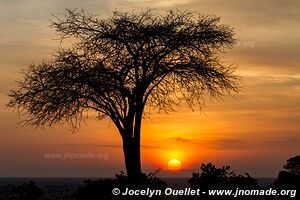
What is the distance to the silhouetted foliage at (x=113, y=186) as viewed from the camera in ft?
85.3

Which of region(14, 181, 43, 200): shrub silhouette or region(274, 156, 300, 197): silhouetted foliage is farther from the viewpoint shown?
region(14, 181, 43, 200): shrub silhouette

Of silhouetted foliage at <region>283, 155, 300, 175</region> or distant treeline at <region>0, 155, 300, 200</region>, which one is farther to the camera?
silhouetted foliage at <region>283, 155, 300, 175</region>

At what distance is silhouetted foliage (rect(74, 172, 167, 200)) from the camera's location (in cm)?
2600

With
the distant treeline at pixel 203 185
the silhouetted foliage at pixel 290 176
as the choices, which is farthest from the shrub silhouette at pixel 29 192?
the silhouetted foliage at pixel 290 176

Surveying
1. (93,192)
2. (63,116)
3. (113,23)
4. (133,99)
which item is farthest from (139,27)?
(93,192)

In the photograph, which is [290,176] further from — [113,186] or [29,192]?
[29,192]

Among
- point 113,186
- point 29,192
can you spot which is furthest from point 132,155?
point 29,192

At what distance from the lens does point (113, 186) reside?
1043 inches

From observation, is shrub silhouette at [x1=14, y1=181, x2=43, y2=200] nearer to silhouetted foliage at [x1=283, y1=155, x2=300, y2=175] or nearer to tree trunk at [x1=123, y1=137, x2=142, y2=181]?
tree trunk at [x1=123, y1=137, x2=142, y2=181]

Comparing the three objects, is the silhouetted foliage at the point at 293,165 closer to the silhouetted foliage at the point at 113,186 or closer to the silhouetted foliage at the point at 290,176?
the silhouetted foliage at the point at 290,176

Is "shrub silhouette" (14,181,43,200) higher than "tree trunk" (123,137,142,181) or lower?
lower

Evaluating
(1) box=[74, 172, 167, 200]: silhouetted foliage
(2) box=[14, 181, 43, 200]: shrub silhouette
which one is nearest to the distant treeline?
(1) box=[74, 172, 167, 200]: silhouetted foliage

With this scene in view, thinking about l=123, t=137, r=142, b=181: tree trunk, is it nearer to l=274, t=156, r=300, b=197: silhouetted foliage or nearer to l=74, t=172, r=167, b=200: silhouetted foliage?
l=74, t=172, r=167, b=200: silhouetted foliage

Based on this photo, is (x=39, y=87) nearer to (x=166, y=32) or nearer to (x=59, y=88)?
(x=59, y=88)
